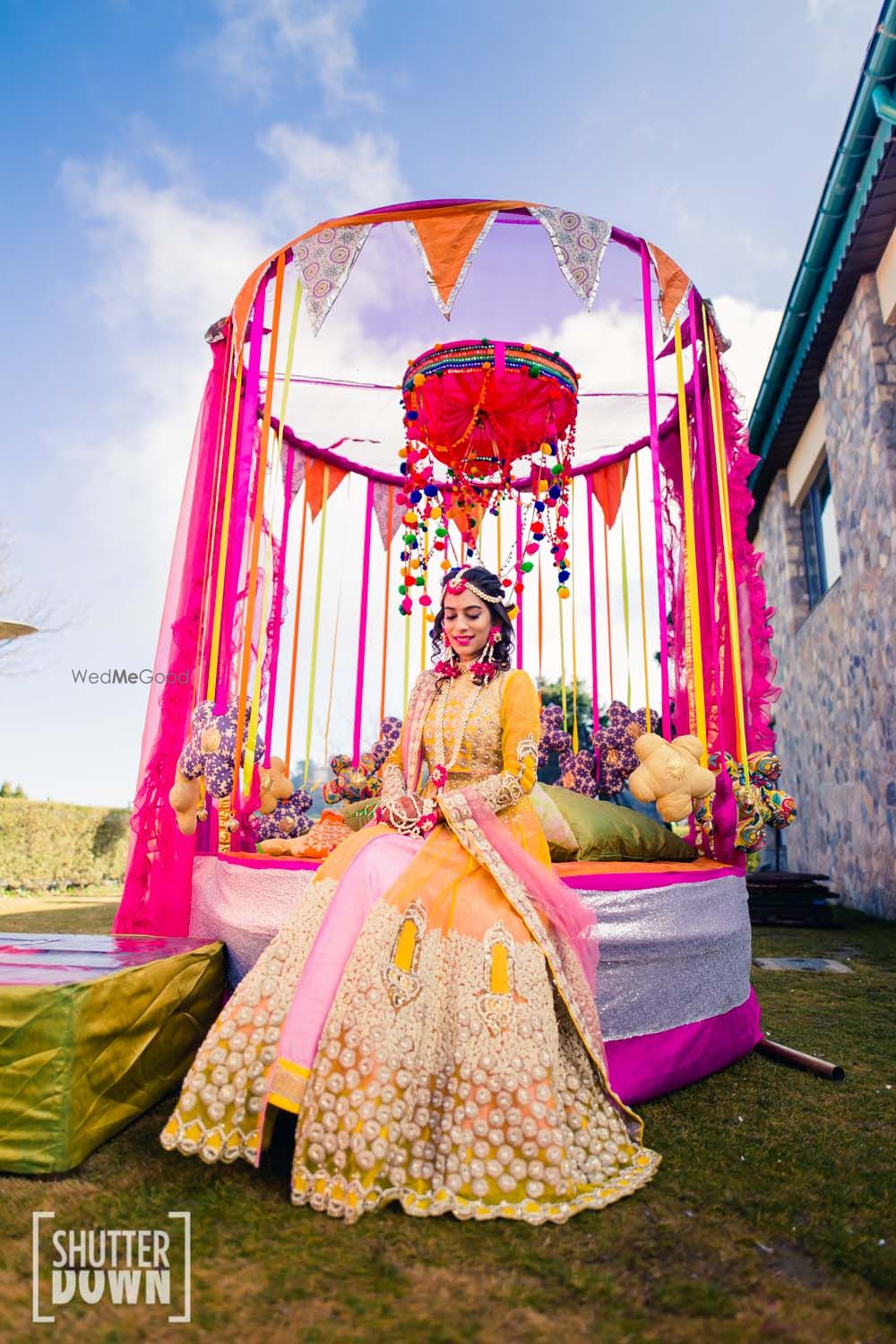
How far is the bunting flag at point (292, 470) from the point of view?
190 inches

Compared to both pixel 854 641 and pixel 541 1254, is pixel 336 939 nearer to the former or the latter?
pixel 541 1254

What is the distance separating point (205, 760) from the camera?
316 cm

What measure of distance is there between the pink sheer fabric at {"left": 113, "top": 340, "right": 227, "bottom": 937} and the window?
6141 millimetres

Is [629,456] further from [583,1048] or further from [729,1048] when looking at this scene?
[583,1048]

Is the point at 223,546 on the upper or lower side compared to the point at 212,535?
lower

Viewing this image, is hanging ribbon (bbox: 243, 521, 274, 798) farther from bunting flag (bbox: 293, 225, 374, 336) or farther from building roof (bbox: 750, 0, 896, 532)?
building roof (bbox: 750, 0, 896, 532)

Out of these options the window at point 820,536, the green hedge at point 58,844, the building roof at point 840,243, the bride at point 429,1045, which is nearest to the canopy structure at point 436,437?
the bride at point 429,1045

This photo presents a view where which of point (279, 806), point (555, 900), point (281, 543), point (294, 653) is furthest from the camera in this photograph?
point (294, 653)

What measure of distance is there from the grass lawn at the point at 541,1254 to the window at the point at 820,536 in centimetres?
677

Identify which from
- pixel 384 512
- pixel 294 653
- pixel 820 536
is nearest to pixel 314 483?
pixel 384 512

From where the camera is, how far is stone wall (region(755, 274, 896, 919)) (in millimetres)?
6129

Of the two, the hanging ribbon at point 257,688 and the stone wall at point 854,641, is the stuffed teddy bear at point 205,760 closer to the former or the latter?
the hanging ribbon at point 257,688

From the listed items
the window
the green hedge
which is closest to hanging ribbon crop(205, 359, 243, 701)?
the window

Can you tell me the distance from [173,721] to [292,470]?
2031 millimetres
